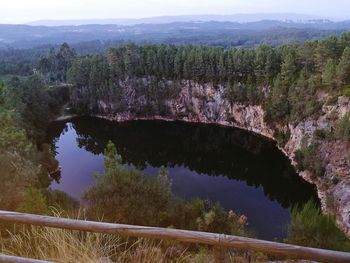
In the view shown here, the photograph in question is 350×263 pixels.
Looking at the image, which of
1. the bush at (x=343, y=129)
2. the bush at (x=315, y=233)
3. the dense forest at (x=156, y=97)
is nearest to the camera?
the bush at (x=315, y=233)

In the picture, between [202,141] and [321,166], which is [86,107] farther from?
[321,166]

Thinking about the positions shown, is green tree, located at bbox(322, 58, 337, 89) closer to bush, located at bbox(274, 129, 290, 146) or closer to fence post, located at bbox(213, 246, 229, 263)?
bush, located at bbox(274, 129, 290, 146)

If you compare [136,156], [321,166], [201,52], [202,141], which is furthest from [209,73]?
[321,166]

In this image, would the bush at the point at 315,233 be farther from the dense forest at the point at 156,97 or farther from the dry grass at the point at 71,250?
the dry grass at the point at 71,250

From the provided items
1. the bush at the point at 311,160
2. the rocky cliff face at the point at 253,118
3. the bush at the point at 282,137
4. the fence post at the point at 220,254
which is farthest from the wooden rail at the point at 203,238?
the bush at the point at 282,137

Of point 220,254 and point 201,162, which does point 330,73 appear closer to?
point 201,162

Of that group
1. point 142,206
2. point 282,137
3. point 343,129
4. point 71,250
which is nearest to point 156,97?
point 282,137
